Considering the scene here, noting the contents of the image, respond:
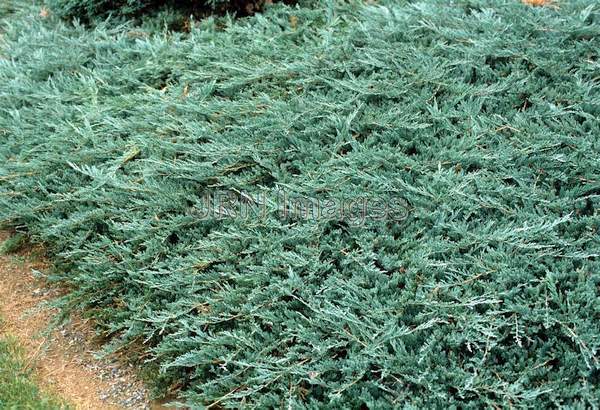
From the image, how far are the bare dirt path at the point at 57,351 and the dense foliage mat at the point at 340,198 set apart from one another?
0.15 m

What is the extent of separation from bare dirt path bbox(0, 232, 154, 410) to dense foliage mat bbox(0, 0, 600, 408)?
0.15 metres

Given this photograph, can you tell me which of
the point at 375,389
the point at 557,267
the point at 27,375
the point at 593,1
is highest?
the point at 593,1

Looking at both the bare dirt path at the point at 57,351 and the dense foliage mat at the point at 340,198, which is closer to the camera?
the dense foliage mat at the point at 340,198

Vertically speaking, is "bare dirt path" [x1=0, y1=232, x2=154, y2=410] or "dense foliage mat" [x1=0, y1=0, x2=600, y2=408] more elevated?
"dense foliage mat" [x1=0, y1=0, x2=600, y2=408]

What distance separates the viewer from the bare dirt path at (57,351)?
A: 10.7 feet

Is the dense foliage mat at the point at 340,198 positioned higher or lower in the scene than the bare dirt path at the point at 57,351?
higher

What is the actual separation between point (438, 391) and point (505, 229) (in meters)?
0.78

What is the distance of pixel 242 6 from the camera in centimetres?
512

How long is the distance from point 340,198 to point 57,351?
1573 millimetres

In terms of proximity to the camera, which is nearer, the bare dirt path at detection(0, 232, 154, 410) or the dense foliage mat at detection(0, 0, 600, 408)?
the dense foliage mat at detection(0, 0, 600, 408)

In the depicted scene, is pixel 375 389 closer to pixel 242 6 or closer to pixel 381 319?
pixel 381 319

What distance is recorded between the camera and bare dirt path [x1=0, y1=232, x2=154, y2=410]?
128 inches

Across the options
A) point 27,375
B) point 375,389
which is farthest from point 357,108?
point 27,375

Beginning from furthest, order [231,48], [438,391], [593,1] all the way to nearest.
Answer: [231,48] → [593,1] → [438,391]
